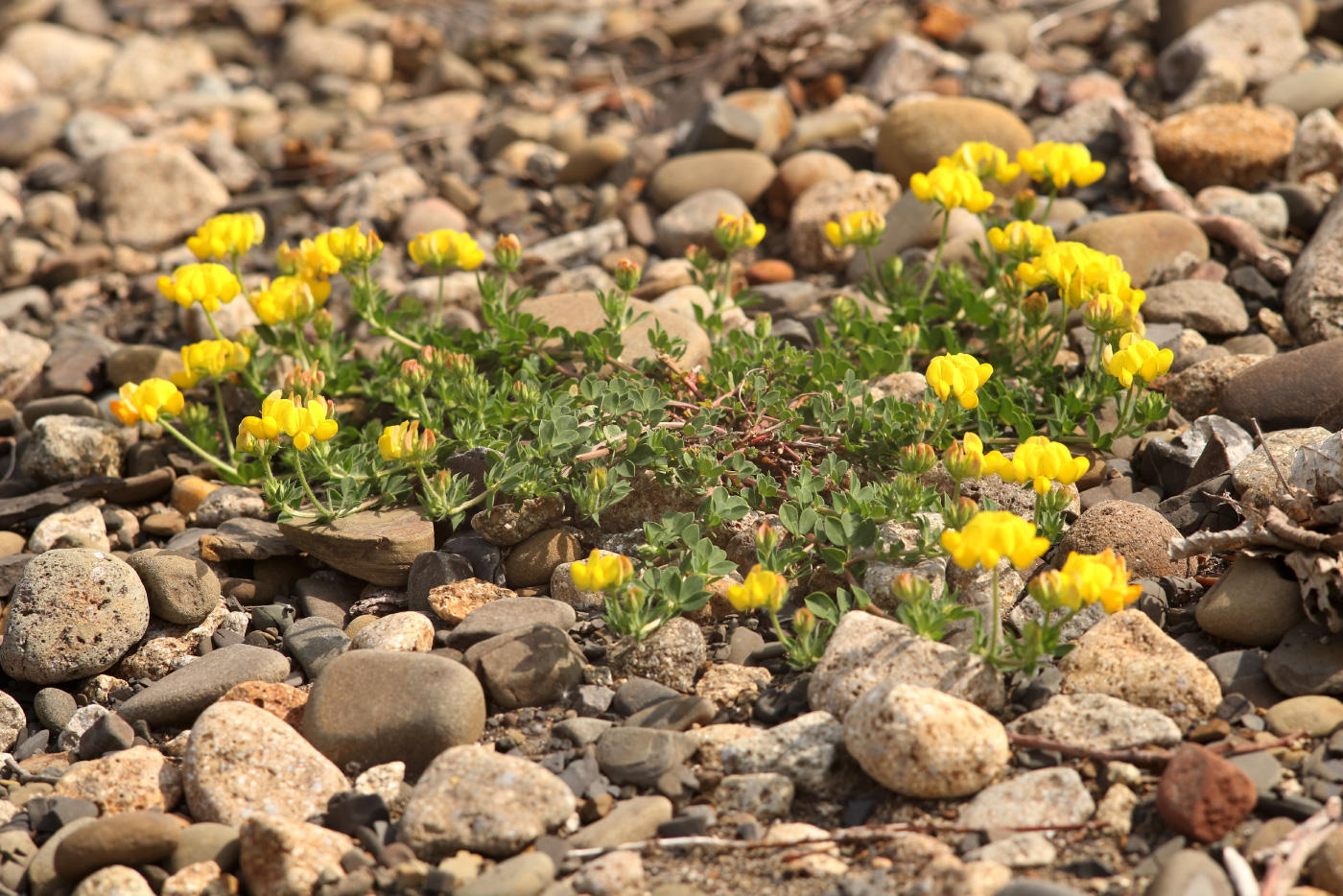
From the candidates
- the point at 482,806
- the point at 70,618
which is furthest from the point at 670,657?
the point at 70,618

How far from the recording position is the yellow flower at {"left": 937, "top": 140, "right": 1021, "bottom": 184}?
466 cm

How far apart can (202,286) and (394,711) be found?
216cm

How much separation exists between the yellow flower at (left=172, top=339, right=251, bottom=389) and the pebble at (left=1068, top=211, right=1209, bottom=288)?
12.2ft

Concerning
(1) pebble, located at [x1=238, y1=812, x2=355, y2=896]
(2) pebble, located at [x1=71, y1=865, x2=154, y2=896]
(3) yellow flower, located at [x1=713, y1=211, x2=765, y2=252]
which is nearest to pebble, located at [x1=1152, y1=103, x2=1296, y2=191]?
(3) yellow flower, located at [x1=713, y1=211, x2=765, y2=252]

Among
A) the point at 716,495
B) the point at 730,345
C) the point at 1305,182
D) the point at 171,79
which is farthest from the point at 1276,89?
the point at 171,79

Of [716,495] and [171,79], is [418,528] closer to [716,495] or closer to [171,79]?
[716,495]

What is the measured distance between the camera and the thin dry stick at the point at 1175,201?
5.02m

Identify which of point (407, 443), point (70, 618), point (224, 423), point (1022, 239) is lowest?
point (70, 618)

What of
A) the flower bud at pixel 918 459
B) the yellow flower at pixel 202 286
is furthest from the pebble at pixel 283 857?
the yellow flower at pixel 202 286

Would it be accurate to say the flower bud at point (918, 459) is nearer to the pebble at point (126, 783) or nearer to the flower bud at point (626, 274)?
the flower bud at point (626, 274)

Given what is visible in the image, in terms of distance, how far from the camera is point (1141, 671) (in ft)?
9.81

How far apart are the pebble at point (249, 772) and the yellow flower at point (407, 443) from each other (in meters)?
0.93

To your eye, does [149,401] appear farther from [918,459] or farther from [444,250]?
[918,459]

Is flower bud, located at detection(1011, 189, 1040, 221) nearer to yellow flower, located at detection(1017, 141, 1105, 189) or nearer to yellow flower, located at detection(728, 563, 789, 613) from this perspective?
yellow flower, located at detection(1017, 141, 1105, 189)
